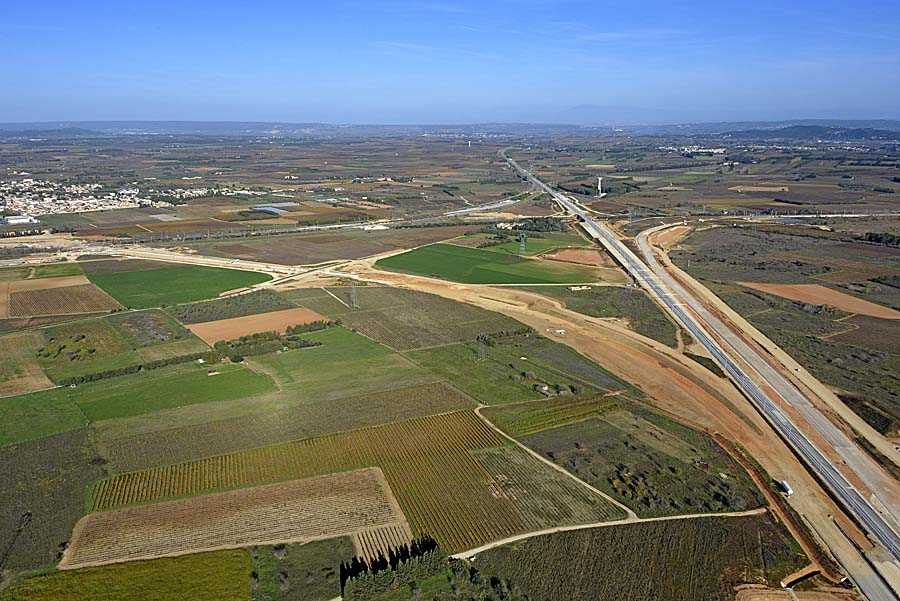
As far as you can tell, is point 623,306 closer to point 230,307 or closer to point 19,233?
point 230,307

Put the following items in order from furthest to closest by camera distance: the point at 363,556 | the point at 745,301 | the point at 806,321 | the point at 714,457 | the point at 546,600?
1. the point at 745,301
2. the point at 806,321
3. the point at 714,457
4. the point at 363,556
5. the point at 546,600

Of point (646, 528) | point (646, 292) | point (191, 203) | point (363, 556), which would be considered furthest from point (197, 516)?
point (191, 203)

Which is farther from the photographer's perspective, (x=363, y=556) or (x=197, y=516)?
(x=197, y=516)

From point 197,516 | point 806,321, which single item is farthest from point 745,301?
point 197,516

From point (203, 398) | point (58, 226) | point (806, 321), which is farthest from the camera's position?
point (58, 226)

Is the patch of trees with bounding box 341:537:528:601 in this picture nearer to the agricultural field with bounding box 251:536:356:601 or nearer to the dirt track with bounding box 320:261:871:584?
the agricultural field with bounding box 251:536:356:601

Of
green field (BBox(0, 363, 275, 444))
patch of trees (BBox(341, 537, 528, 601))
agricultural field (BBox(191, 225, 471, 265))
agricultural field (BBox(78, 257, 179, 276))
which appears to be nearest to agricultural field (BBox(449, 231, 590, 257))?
agricultural field (BBox(191, 225, 471, 265))

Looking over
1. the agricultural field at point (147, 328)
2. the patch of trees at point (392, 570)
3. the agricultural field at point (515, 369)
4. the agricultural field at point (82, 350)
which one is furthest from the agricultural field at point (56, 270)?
the patch of trees at point (392, 570)

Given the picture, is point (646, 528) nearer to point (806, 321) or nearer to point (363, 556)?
point (363, 556)
